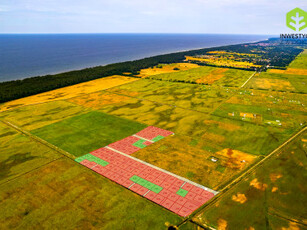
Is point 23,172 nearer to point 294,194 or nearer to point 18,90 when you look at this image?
point 294,194

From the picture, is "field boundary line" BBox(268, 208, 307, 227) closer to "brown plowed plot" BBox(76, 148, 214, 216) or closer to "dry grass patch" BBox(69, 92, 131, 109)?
"brown plowed plot" BBox(76, 148, 214, 216)

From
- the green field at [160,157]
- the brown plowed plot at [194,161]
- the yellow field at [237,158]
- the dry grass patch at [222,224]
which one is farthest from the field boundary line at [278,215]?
the yellow field at [237,158]

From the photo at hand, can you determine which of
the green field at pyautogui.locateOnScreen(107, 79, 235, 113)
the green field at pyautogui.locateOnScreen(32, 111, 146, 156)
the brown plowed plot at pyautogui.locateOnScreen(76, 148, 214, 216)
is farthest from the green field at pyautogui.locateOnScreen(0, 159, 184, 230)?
the green field at pyautogui.locateOnScreen(107, 79, 235, 113)

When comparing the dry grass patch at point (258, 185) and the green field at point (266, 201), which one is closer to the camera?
the green field at point (266, 201)

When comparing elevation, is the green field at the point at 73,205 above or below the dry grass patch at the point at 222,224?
above

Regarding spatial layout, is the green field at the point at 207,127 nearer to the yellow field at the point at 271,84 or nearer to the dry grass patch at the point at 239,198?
the dry grass patch at the point at 239,198

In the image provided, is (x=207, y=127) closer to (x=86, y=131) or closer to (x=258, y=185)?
(x=258, y=185)
